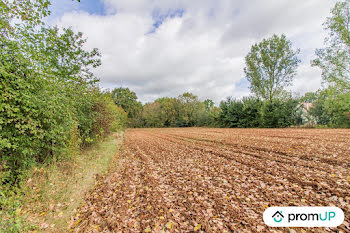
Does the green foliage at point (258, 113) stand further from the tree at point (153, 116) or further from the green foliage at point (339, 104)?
the tree at point (153, 116)

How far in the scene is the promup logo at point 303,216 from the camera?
8.84 ft

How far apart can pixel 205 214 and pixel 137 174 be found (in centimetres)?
358

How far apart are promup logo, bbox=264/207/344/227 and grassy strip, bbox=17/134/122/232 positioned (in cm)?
433

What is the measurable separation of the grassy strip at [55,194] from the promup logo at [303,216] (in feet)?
14.2

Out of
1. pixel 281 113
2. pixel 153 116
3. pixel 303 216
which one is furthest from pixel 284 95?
pixel 153 116

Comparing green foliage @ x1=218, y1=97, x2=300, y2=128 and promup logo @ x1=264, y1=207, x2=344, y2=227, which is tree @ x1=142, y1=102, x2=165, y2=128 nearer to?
green foliage @ x1=218, y1=97, x2=300, y2=128

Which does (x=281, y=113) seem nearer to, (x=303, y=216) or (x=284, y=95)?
(x=284, y=95)

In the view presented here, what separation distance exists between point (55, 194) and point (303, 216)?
6291mm

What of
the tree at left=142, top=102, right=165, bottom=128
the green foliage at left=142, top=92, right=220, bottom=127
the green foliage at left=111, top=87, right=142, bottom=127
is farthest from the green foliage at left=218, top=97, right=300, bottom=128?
the green foliage at left=111, top=87, right=142, bottom=127

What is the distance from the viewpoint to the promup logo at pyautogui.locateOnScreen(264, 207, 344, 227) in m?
2.70

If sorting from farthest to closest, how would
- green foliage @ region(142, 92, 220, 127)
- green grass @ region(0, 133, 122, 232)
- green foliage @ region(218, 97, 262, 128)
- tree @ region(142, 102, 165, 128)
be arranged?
tree @ region(142, 102, 165, 128), green foliage @ region(142, 92, 220, 127), green foliage @ region(218, 97, 262, 128), green grass @ region(0, 133, 122, 232)

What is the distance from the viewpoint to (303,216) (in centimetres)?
292

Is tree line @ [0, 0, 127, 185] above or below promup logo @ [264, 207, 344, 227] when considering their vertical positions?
above

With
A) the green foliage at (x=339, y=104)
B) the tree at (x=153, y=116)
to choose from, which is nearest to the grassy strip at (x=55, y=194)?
the green foliage at (x=339, y=104)
